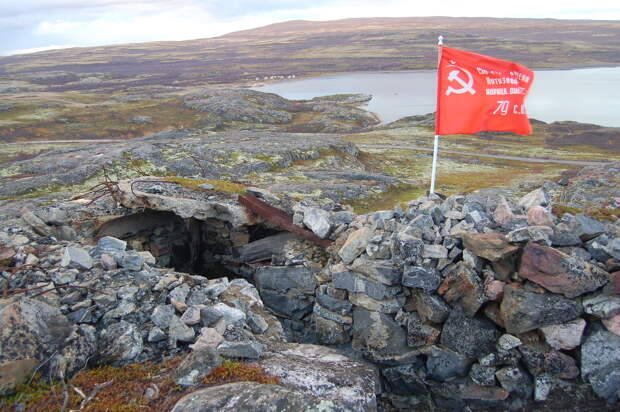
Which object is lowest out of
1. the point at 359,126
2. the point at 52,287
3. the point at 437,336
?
the point at 359,126

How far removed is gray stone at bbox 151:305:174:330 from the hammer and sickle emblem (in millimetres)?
9348

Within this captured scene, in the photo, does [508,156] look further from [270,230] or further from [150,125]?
[150,125]

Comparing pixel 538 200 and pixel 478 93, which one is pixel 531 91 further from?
pixel 538 200

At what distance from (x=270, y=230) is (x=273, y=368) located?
8.96m

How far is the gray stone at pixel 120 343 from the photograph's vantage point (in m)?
7.37

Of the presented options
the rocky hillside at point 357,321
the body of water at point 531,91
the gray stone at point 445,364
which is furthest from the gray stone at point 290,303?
the body of water at point 531,91

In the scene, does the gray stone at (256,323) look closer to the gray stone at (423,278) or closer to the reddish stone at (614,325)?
the gray stone at (423,278)

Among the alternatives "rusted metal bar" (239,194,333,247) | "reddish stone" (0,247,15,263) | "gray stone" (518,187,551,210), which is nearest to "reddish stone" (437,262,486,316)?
"gray stone" (518,187,551,210)

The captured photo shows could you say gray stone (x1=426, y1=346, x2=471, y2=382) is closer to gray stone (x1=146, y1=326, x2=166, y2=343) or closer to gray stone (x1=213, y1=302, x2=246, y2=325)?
gray stone (x1=213, y1=302, x2=246, y2=325)

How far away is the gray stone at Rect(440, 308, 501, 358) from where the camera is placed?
9.34 m

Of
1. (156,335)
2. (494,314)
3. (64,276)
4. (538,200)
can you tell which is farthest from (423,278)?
(64,276)

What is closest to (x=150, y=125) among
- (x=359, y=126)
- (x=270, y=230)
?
(x=359, y=126)

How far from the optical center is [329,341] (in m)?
11.3

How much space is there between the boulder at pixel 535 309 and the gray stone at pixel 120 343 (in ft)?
24.1
